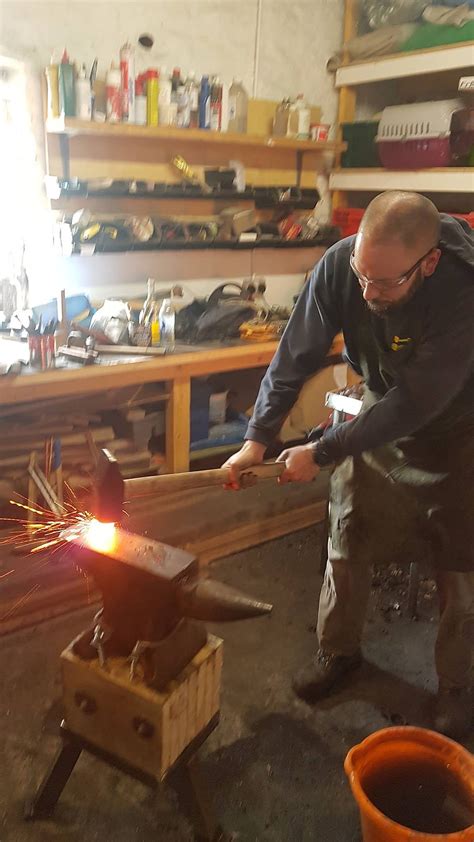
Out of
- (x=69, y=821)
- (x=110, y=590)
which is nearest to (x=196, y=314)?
(x=110, y=590)

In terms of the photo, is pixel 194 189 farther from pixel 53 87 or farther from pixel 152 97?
pixel 53 87

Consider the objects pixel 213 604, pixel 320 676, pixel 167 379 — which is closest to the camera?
pixel 213 604

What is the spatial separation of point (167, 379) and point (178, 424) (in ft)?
0.75

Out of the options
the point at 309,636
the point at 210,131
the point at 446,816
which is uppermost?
the point at 210,131

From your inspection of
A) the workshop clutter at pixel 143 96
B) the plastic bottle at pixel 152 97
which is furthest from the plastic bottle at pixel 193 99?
the plastic bottle at pixel 152 97

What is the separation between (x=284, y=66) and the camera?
321 cm

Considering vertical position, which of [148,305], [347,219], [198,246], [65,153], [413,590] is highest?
[65,153]

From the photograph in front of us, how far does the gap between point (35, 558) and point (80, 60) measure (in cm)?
193

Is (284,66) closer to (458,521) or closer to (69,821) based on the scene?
(458,521)

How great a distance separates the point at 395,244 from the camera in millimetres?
1472

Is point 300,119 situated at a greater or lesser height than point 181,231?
greater

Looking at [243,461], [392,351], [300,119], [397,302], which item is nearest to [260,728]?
[243,461]

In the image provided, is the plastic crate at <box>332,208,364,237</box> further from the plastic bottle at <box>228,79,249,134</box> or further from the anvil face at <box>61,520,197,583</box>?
the anvil face at <box>61,520,197,583</box>

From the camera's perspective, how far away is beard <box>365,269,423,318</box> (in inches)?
61.7
